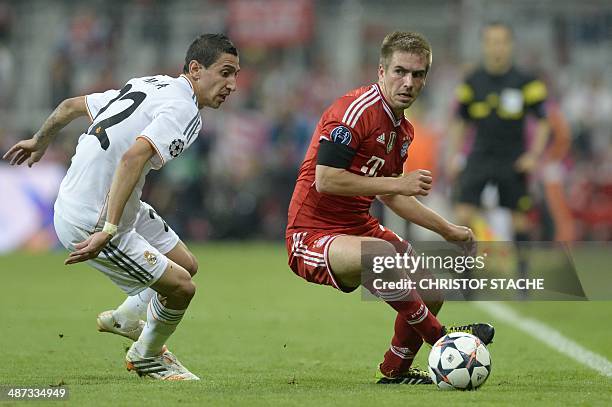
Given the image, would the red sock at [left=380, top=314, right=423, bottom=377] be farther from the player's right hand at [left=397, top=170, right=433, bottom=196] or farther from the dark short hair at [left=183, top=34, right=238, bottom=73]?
the dark short hair at [left=183, top=34, right=238, bottom=73]

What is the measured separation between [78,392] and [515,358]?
3.24 meters

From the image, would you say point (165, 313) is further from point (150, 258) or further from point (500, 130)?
point (500, 130)

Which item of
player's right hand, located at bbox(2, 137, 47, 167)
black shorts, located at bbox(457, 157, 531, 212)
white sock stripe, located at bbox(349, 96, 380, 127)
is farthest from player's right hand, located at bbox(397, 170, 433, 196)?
black shorts, located at bbox(457, 157, 531, 212)

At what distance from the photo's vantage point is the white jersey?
670 cm

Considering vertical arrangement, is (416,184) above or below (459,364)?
above

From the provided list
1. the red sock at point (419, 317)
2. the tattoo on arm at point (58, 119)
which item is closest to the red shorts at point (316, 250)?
the red sock at point (419, 317)

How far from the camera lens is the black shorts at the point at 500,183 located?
11.9 m

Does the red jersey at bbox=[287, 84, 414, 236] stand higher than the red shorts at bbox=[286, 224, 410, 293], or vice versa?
the red jersey at bbox=[287, 84, 414, 236]

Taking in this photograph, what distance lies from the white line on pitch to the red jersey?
1.89 m

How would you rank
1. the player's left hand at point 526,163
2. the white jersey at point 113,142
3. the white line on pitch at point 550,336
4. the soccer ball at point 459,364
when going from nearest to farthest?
the soccer ball at point 459,364 → the white jersey at point 113,142 → the white line on pitch at point 550,336 → the player's left hand at point 526,163

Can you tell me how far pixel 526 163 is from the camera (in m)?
11.6

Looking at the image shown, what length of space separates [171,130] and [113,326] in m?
1.60

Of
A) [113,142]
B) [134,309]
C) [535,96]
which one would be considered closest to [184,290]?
[134,309]
